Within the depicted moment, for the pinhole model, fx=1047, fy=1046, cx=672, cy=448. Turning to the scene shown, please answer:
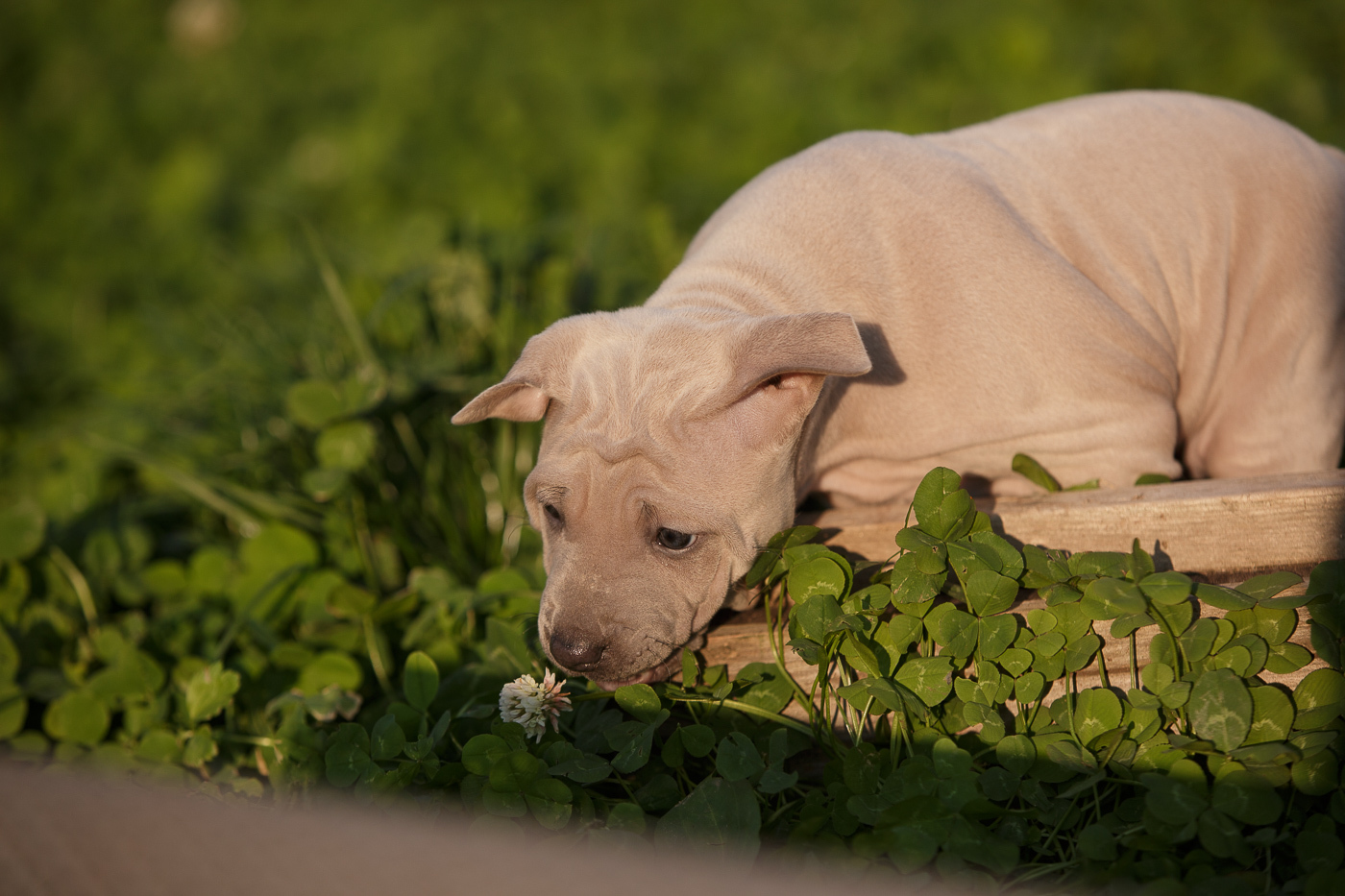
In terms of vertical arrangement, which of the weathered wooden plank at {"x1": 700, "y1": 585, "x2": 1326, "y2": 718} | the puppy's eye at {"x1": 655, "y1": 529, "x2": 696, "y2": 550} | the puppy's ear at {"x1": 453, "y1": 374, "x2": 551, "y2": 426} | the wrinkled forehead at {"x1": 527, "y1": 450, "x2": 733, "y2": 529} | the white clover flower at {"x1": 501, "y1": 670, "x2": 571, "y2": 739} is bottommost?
the weathered wooden plank at {"x1": 700, "y1": 585, "x2": 1326, "y2": 718}

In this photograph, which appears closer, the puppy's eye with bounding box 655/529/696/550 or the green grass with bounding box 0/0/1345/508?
the puppy's eye with bounding box 655/529/696/550

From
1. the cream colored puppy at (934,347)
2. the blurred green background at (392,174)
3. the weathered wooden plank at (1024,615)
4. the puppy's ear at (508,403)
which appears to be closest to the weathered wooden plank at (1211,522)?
the weathered wooden plank at (1024,615)

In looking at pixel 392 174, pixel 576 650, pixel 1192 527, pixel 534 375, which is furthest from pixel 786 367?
pixel 392 174

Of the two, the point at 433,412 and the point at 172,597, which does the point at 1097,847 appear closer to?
the point at 433,412

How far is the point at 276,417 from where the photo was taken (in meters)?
3.78

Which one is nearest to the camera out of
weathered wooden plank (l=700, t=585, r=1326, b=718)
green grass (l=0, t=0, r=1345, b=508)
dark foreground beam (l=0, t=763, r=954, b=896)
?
dark foreground beam (l=0, t=763, r=954, b=896)

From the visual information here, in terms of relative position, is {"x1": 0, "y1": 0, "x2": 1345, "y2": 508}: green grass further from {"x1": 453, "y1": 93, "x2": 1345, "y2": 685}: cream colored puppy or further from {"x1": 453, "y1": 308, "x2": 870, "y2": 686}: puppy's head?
{"x1": 453, "y1": 308, "x2": 870, "y2": 686}: puppy's head

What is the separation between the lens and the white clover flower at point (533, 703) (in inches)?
82.7

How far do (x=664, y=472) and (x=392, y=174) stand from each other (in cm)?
595

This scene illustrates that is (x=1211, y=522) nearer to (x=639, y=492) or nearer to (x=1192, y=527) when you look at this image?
(x=1192, y=527)

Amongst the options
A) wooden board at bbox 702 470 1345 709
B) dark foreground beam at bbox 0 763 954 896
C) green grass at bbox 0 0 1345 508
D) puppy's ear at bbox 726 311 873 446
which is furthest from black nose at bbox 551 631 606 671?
green grass at bbox 0 0 1345 508

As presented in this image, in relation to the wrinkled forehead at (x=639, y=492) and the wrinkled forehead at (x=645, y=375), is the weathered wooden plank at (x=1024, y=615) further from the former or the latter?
the wrinkled forehead at (x=645, y=375)

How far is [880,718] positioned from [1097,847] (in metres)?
0.48

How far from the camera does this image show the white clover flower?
6.89 feet
